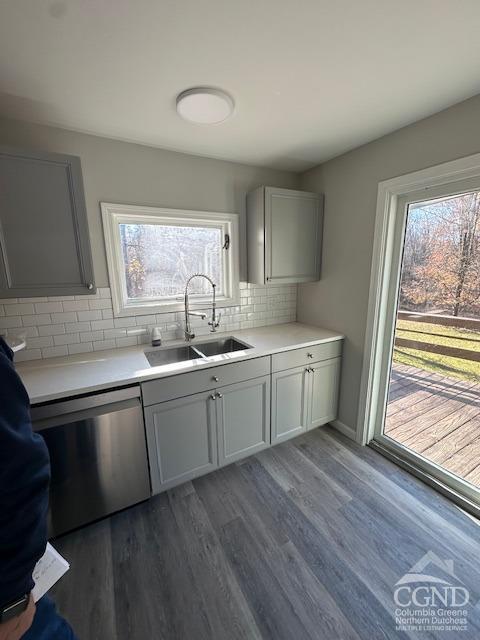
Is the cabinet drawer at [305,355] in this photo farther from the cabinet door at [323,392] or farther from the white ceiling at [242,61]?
the white ceiling at [242,61]

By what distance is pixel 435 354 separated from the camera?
1898 millimetres

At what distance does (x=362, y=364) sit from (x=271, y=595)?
1.61 meters

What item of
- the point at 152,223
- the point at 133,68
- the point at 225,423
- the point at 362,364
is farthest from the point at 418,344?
the point at 133,68

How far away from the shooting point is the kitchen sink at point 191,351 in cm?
208

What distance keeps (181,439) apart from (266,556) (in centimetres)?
79

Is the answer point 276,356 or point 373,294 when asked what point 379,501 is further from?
point 373,294

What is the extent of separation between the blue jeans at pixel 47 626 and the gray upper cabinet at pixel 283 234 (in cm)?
208

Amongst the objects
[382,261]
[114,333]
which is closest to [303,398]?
[382,261]

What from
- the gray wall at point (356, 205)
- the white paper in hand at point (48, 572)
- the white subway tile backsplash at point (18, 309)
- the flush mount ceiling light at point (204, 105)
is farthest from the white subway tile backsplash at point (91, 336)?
the gray wall at point (356, 205)

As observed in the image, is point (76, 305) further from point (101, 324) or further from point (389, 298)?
point (389, 298)

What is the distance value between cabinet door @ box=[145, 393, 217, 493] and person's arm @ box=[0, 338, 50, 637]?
0.98 meters

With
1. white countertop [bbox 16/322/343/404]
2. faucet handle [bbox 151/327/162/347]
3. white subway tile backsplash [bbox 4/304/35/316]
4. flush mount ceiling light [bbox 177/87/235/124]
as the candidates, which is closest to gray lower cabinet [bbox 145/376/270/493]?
white countertop [bbox 16/322/343/404]

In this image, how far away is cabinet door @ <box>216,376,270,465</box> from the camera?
6.28ft

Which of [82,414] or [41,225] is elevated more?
[41,225]
